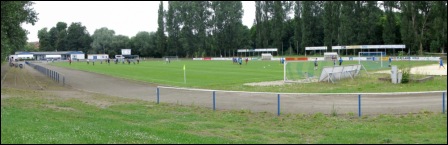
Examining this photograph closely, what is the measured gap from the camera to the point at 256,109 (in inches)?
771

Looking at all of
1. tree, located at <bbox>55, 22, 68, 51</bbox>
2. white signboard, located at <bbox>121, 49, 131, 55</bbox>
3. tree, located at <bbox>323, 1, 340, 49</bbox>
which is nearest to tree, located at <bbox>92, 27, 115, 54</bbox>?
tree, located at <bbox>55, 22, 68, 51</bbox>

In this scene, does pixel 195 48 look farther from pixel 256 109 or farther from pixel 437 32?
pixel 256 109

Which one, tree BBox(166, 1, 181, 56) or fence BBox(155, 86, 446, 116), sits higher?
tree BBox(166, 1, 181, 56)

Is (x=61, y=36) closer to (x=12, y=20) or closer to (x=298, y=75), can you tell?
(x=298, y=75)

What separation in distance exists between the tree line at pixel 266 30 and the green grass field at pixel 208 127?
6297 centimetres

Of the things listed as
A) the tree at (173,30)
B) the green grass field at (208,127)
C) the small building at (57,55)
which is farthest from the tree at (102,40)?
the green grass field at (208,127)

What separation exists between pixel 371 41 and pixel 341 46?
695 cm

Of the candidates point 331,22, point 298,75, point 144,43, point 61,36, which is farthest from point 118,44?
point 298,75

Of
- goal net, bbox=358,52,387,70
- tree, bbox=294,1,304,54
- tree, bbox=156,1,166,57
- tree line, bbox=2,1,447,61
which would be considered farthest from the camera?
tree, bbox=156,1,166,57

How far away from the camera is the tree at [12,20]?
26.0 m

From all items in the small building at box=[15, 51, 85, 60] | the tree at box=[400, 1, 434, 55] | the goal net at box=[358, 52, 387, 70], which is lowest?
the goal net at box=[358, 52, 387, 70]

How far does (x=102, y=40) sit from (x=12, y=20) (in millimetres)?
138031

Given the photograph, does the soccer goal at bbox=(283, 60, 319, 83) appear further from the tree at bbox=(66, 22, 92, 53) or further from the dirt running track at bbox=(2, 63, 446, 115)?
the tree at bbox=(66, 22, 92, 53)

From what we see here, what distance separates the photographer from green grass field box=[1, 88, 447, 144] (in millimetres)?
10195
